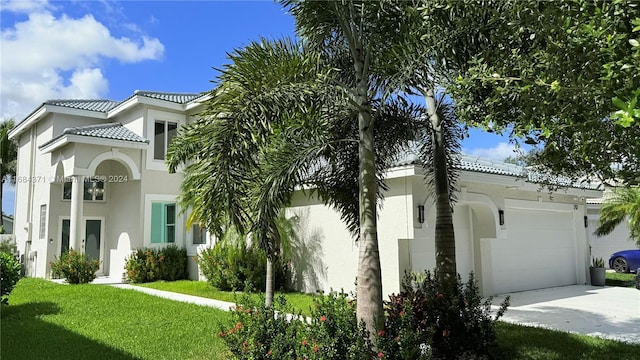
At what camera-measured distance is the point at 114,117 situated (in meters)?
22.4

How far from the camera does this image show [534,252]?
1753 cm

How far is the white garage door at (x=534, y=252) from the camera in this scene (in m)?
16.2

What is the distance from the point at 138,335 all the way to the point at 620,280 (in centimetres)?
1981

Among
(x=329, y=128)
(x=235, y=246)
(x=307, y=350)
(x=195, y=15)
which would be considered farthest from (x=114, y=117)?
(x=307, y=350)

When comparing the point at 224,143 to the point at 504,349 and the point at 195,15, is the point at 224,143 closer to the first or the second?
the point at 195,15

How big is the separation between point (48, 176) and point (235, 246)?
11.1 m

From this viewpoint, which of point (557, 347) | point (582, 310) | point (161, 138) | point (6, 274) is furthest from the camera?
point (161, 138)

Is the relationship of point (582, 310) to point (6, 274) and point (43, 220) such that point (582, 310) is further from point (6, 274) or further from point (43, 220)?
point (43, 220)

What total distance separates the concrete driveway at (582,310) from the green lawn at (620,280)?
174 cm

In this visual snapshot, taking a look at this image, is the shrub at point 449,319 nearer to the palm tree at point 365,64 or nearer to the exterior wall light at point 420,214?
the palm tree at point 365,64

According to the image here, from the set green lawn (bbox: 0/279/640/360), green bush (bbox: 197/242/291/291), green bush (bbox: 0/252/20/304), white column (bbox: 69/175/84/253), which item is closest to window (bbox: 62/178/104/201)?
white column (bbox: 69/175/84/253)

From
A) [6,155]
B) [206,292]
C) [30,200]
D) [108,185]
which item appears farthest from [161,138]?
[6,155]

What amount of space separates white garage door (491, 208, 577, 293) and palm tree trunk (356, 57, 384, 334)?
1047cm

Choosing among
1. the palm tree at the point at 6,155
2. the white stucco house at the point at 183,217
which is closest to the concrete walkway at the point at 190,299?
the white stucco house at the point at 183,217
